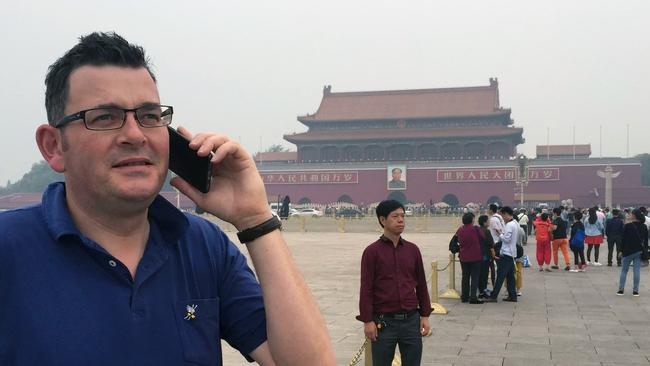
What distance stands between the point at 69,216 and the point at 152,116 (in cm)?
22

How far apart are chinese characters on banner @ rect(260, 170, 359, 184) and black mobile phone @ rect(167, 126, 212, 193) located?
41.5 m

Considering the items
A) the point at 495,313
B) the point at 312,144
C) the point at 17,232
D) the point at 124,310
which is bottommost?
the point at 495,313

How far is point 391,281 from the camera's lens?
3.61 meters

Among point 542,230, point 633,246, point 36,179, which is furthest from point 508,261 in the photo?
point 36,179

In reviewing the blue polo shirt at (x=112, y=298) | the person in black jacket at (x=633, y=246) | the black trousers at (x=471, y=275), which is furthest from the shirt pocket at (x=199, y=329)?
the person in black jacket at (x=633, y=246)

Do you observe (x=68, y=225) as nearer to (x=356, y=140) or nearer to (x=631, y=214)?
(x=631, y=214)

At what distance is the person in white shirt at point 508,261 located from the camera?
26.4 feet

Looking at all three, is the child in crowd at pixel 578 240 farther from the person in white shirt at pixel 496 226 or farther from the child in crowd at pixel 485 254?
the child in crowd at pixel 485 254

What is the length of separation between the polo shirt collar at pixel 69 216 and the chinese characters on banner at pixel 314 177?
136 feet

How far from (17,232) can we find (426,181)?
41.6 metres

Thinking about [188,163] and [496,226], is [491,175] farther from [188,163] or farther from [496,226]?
[188,163]

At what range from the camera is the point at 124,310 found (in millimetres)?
1026

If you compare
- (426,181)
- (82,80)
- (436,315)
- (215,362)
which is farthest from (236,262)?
A: (426,181)

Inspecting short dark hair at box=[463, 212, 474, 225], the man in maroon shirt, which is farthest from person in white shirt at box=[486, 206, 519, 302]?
the man in maroon shirt
